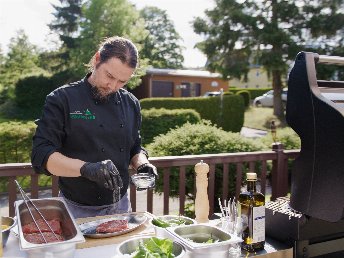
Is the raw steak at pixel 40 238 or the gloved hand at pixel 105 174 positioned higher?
the gloved hand at pixel 105 174

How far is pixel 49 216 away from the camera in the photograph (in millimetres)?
1729

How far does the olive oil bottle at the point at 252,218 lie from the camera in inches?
61.7

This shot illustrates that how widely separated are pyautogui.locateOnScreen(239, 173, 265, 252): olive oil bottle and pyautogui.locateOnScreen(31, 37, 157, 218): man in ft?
1.98

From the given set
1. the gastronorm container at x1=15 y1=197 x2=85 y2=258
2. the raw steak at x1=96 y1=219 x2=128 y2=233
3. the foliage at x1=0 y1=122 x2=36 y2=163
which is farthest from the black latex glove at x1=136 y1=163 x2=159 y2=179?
the foliage at x1=0 y1=122 x2=36 y2=163

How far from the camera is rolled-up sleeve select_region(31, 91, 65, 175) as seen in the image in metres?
1.91

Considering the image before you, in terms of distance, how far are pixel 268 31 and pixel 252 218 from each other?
19375 mm

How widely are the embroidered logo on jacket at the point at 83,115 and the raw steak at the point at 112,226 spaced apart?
641mm

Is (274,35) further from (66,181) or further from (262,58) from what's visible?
(66,181)

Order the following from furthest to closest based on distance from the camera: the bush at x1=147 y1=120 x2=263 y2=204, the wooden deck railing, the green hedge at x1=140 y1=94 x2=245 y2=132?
1. the green hedge at x1=140 y1=94 x2=245 y2=132
2. the bush at x1=147 y1=120 x2=263 y2=204
3. the wooden deck railing

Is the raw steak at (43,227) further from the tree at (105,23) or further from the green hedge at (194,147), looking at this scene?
the tree at (105,23)

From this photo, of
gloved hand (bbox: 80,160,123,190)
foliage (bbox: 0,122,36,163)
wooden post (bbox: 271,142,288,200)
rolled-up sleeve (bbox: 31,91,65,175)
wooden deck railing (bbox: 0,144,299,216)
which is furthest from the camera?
foliage (bbox: 0,122,36,163)

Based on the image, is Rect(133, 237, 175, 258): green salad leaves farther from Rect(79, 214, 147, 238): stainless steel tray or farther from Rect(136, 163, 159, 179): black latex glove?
Rect(136, 163, 159, 179): black latex glove

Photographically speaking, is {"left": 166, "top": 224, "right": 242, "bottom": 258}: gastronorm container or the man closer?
{"left": 166, "top": 224, "right": 242, "bottom": 258}: gastronorm container

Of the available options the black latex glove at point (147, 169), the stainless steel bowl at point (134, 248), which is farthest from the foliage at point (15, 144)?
the stainless steel bowl at point (134, 248)
